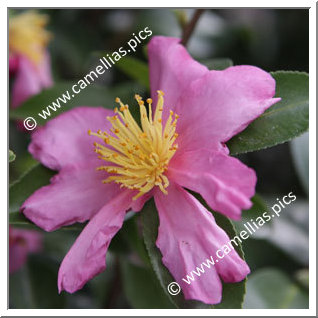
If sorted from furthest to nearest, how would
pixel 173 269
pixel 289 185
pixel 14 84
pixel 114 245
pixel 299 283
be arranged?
1. pixel 289 185
2. pixel 14 84
3. pixel 299 283
4. pixel 114 245
5. pixel 173 269

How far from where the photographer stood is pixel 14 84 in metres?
1.38

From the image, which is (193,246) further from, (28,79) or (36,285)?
(28,79)

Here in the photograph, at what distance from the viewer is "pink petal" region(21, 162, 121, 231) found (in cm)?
83

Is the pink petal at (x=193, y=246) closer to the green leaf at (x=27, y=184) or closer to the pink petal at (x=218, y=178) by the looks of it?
the pink petal at (x=218, y=178)

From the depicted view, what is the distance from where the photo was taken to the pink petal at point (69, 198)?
825 mm

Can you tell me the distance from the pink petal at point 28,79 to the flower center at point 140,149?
53 cm

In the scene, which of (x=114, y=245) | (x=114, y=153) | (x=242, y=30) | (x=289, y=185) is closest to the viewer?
(x=114, y=153)

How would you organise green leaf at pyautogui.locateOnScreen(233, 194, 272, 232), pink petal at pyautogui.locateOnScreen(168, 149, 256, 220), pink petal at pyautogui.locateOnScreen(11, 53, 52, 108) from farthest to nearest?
pink petal at pyautogui.locateOnScreen(11, 53, 52, 108) → green leaf at pyautogui.locateOnScreen(233, 194, 272, 232) → pink petal at pyautogui.locateOnScreen(168, 149, 256, 220)

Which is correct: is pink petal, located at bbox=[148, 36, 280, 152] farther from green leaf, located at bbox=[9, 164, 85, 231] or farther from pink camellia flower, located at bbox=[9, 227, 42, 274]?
pink camellia flower, located at bbox=[9, 227, 42, 274]

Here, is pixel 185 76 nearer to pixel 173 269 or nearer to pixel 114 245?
pixel 173 269

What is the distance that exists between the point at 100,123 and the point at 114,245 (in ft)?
0.98

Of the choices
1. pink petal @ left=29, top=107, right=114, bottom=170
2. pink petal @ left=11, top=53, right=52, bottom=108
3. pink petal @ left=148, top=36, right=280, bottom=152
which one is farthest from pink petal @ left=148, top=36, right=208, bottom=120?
pink petal @ left=11, top=53, right=52, bottom=108

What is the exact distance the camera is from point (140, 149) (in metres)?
0.86

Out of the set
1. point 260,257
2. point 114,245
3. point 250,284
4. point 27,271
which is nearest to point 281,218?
point 260,257
